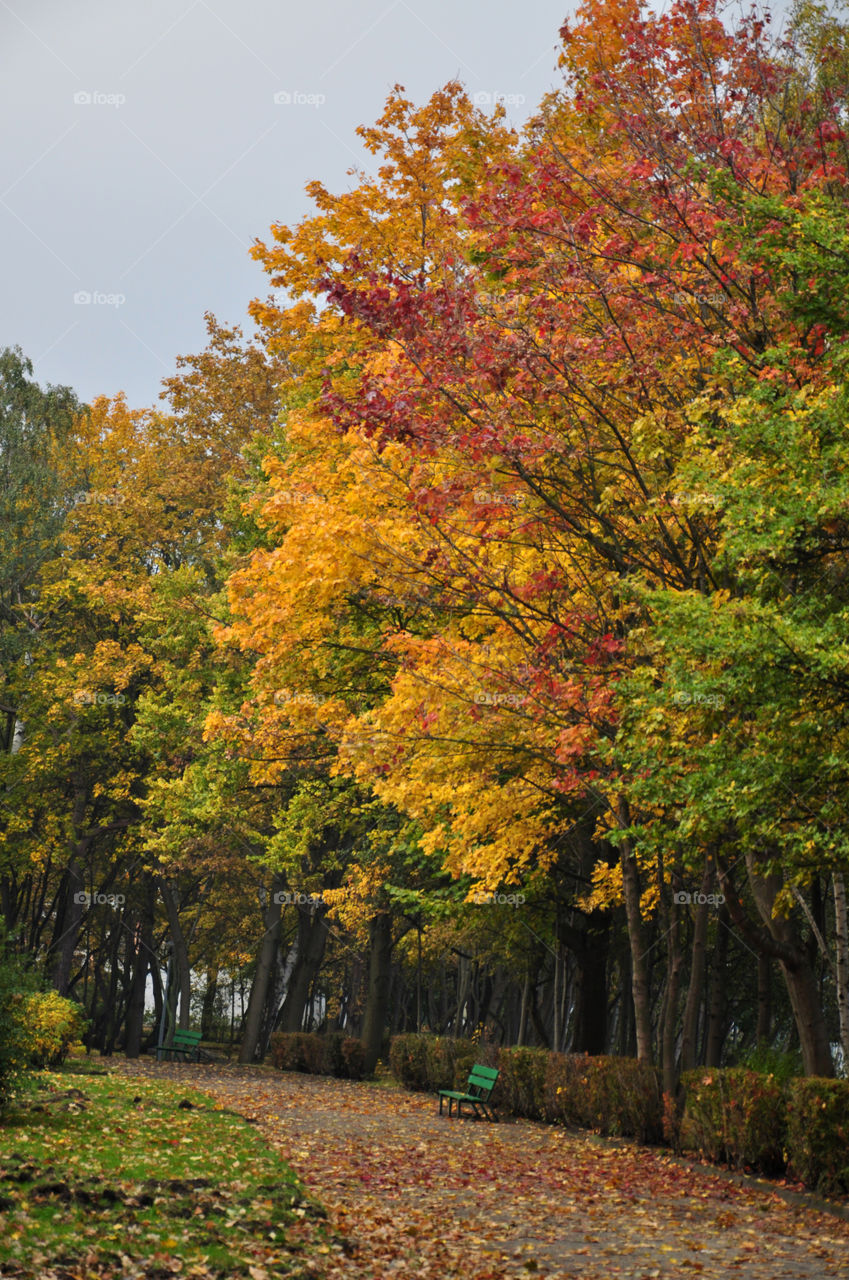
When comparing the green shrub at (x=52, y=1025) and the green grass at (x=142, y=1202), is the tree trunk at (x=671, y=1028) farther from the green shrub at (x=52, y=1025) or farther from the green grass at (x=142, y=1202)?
the green shrub at (x=52, y=1025)

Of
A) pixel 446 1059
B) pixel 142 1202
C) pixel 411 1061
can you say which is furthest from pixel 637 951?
pixel 411 1061

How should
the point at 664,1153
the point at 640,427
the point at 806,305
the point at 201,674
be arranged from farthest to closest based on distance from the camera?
the point at 201,674
the point at 664,1153
the point at 640,427
the point at 806,305

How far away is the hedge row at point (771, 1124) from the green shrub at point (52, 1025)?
33.8 ft

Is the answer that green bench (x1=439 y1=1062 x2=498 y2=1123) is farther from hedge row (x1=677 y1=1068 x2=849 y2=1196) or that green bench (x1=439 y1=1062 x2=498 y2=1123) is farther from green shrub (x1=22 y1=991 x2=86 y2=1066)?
green shrub (x1=22 y1=991 x2=86 y2=1066)

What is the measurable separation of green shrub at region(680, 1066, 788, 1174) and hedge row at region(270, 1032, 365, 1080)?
591 inches

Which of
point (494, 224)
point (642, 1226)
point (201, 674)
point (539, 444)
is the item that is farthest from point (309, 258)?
point (642, 1226)

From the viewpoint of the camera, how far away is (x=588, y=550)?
40.4 feet

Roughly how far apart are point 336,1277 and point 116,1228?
132cm

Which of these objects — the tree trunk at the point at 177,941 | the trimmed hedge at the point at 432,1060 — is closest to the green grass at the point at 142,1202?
the trimmed hedge at the point at 432,1060

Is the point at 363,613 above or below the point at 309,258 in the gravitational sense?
below

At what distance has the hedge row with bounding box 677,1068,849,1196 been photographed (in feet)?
33.7

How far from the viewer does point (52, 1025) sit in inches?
735

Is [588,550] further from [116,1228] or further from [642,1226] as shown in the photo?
[116,1228]

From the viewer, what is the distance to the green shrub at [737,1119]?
11312mm
